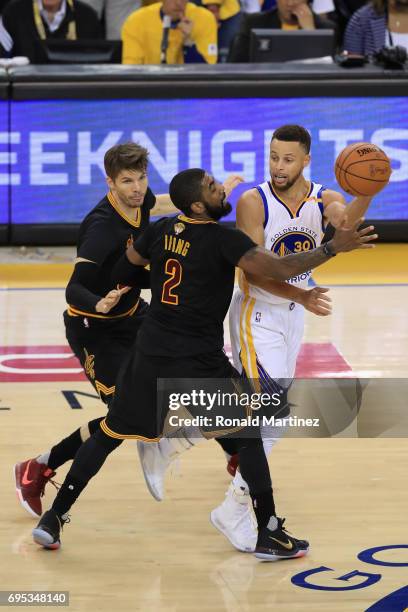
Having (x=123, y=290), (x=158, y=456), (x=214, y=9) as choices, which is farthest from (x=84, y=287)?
(x=214, y=9)

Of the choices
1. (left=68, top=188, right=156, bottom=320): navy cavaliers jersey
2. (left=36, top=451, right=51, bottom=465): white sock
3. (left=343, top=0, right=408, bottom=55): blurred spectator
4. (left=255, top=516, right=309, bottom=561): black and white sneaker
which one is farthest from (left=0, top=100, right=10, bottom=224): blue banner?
(left=255, top=516, right=309, bottom=561): black and white sneaker

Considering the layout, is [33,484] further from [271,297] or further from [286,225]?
[286,225]

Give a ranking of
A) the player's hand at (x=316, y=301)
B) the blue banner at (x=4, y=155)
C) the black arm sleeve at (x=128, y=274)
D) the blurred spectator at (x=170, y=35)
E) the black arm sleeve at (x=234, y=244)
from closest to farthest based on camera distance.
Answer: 1. the black arm sleeve at (x=234, y=244)
2. the player's hand at (x=316, y=301)
3. the black arm sleeve at (x=128, y=274)
4. the blue banner at (x=4, y=155)
5. the blurred spectator at (x=170, y=35)

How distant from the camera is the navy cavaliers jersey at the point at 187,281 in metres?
4.93

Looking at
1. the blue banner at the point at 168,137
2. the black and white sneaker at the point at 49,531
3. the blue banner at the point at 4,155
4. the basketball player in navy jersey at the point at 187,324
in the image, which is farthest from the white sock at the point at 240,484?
the blue banner at the point at 4,155

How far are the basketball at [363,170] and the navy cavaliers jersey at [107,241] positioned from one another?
0.93 metres

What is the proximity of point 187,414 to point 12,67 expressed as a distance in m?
6.32

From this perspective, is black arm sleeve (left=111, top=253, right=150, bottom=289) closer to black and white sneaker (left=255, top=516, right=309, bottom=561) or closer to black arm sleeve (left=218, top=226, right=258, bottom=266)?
black arm sleeve (left=218, top=226, right=258, bottom=266)

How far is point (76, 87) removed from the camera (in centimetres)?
1052

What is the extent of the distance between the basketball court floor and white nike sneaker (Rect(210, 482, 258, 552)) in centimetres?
7

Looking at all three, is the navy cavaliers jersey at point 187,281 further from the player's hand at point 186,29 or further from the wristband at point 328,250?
the player's hand at point 186,29

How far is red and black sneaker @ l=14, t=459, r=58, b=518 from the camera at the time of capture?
18.1 feet

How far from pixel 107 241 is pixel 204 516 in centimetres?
130

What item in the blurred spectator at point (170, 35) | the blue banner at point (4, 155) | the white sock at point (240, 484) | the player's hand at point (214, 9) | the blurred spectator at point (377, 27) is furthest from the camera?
the player's hand at point (214, 9)
